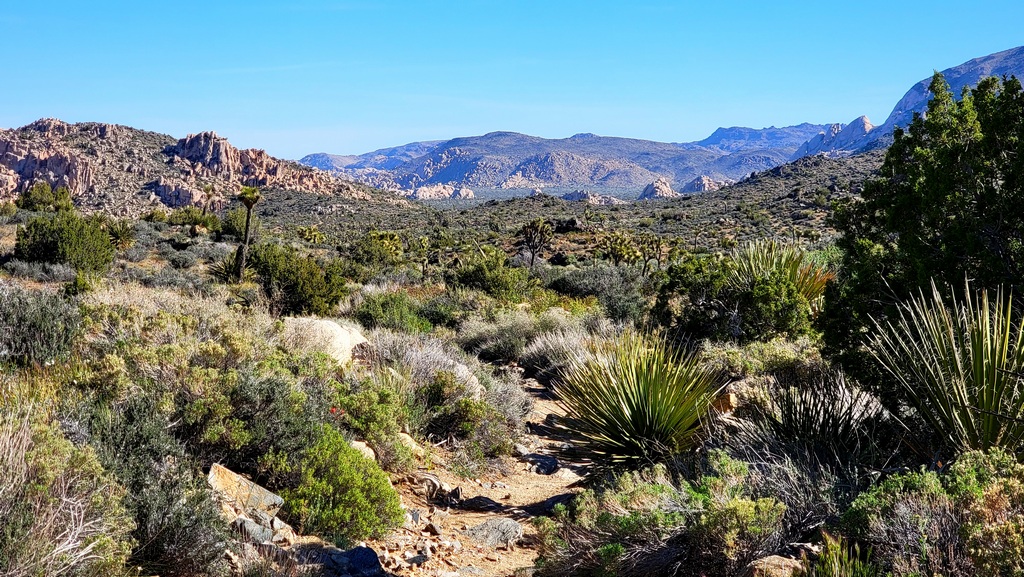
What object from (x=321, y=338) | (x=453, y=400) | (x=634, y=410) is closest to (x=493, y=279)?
(x=321, y=338)

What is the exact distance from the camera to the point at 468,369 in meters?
9.30

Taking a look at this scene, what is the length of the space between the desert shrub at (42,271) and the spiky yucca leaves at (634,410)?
17.2 m

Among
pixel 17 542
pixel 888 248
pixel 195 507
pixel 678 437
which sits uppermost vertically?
pixel 888 248

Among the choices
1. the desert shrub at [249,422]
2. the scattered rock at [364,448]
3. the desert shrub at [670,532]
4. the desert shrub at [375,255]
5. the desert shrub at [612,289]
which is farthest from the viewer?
the desert shrub at [375,255]

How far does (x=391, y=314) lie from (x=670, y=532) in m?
11.0

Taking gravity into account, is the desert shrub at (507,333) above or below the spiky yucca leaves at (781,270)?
below

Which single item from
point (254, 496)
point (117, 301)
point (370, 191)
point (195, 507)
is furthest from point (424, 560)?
point (370, 191)

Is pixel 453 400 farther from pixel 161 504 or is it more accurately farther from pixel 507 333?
pixel 507 333

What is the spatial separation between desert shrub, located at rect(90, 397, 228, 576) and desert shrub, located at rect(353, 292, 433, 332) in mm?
8403

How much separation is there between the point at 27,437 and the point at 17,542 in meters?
0.74

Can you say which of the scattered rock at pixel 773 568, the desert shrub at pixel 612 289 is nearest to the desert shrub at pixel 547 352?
the desert shrub at pixel 612 289

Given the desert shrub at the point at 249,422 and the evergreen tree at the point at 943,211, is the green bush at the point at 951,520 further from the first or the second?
the desert shrub at the point at 249,422

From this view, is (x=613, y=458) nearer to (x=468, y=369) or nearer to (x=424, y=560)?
(x=424, y=560)

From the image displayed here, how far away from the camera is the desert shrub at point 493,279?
61.4 feet
